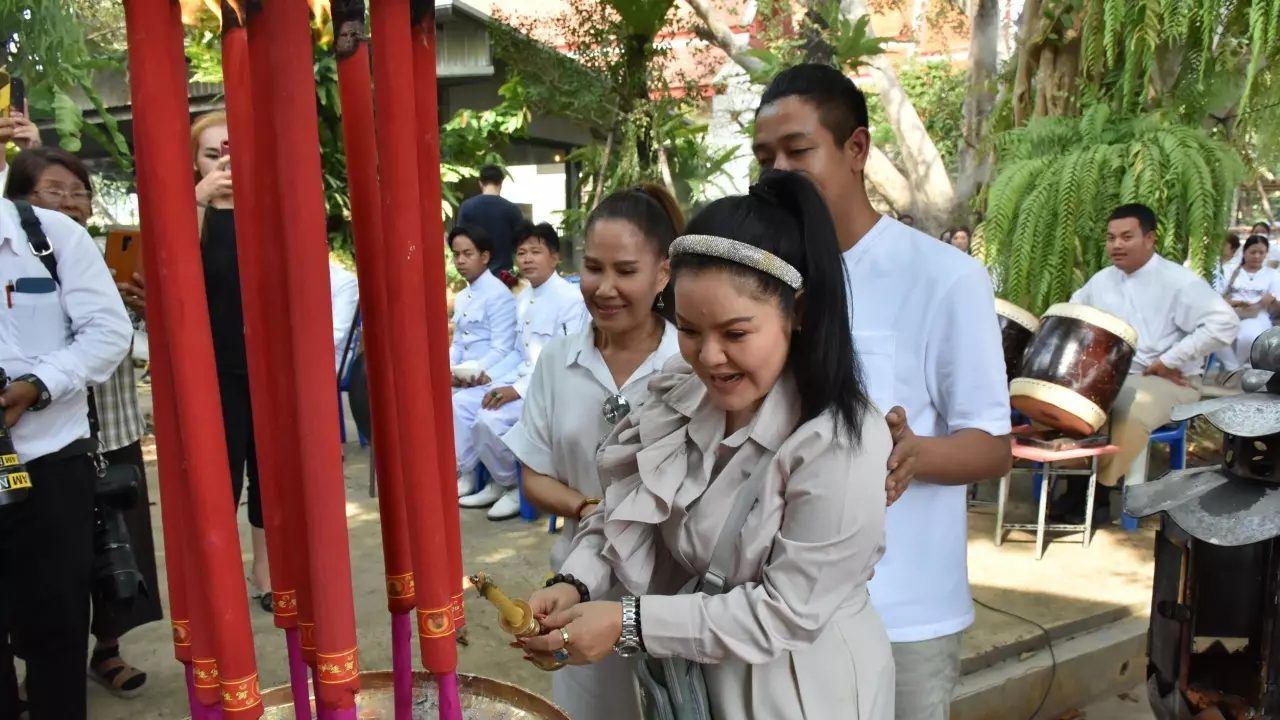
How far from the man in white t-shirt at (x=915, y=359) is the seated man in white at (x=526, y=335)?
3.85 meters

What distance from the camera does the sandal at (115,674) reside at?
3.21m

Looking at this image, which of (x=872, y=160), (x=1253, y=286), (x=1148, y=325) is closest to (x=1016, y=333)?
(x=1148, y=325)

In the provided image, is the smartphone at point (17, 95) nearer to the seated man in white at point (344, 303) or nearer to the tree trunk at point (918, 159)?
the seated man in white at point (344, 303)

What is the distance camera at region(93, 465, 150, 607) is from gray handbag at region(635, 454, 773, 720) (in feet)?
5.91

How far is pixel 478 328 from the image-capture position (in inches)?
247

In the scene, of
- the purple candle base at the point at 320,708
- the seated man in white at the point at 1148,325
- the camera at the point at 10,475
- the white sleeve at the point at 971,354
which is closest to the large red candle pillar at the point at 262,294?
the purple candle base at the point at 320,708

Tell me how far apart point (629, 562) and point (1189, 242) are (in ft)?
17.9

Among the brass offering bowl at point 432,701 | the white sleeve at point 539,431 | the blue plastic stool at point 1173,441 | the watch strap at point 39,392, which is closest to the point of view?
the brass offering bowl at point 432,701

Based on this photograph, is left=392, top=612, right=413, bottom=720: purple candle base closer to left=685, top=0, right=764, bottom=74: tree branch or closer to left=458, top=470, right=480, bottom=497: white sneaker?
left=458, top=470, right=480, bottom=497: white sneaker

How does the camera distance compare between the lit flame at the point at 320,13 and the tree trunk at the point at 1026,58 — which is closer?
the lit flame at the point at 320,13

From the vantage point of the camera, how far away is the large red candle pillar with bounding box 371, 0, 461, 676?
0.82 m

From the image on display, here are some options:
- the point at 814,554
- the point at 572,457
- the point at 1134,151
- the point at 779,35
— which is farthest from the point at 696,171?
the point at 814,554

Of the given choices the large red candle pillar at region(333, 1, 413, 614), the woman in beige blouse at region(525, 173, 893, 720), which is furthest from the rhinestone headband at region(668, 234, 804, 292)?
the large red candle pillar at region(333, 1, 413, 614)

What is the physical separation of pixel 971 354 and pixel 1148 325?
4.57 meters
